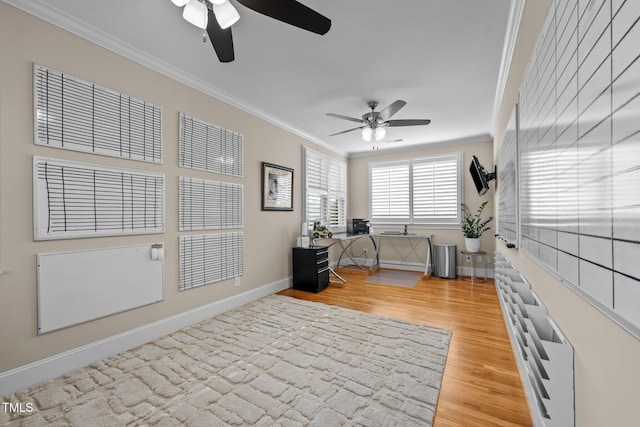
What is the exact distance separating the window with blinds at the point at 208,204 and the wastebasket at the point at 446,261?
12.4 feet

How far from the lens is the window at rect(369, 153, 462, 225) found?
18.5 ft

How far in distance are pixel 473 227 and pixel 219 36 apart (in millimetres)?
4992

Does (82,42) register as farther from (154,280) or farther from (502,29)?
(502,29)

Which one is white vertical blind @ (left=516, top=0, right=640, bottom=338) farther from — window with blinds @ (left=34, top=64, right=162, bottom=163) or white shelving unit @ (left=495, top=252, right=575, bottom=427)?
window with blinds @ (left=34, top=64, right=162, bottom=163)

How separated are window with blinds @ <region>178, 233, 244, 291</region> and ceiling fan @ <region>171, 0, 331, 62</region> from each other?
2050mm

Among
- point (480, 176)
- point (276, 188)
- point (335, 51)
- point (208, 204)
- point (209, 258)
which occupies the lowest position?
point (209, 258)

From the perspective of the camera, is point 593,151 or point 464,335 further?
point 464,335

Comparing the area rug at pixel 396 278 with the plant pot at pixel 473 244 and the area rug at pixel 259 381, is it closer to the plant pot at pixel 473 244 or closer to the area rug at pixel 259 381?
the plant pot at pixel 473 244

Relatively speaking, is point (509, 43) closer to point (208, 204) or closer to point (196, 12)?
point (196, 12)

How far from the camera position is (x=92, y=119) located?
2.35 metres

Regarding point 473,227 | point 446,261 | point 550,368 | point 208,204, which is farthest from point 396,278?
point 550,368

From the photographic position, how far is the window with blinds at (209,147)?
3084 mm

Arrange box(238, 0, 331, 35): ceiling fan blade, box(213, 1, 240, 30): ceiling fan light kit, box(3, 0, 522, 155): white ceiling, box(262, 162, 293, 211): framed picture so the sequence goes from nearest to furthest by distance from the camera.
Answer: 1. box(238, 0, 331, 35): ceiling fan blade
2. box(213, 1, 240, 30): ceiling fan light kit
3. box(3, 0, 522, 155): white ceiling
4. box(262, 162, 293, 211): framed picture

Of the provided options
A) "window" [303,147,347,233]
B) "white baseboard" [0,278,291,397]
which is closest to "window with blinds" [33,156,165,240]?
"white baseboard" [0,278,291,397]
